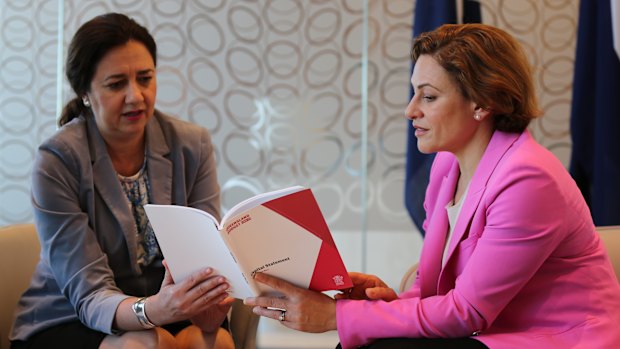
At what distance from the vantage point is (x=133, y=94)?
2.21m

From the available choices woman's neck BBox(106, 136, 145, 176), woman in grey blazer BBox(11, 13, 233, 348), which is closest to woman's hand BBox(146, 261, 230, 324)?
woman in grey blazer BBox(11, 13, 233, 348)

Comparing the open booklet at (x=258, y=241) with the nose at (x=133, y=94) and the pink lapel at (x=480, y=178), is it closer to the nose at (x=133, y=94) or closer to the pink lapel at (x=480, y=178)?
→ the pink lapel at (x=480, y=178)

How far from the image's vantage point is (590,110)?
3.68 metres

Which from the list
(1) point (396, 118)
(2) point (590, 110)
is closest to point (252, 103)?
(1) point (396, 118)

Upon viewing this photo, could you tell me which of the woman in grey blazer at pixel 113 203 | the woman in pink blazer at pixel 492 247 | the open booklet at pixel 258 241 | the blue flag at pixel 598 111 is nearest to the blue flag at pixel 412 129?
the blue flag at pixel 598 111

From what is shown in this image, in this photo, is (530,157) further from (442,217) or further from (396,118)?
(396,118)

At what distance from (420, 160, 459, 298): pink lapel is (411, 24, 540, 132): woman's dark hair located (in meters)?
0.26

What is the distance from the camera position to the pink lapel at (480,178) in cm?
177

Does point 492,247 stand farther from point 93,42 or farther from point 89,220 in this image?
point 93,42

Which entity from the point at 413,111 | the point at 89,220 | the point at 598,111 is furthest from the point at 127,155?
the point at 598,111

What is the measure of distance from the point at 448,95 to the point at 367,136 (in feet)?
7.01

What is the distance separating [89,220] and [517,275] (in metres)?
1.21

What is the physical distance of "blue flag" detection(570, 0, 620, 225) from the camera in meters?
3.56

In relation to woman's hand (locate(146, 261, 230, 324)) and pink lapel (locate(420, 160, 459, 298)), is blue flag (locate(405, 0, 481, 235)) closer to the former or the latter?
pink lapel (locate(420, 160, 459, 298))
